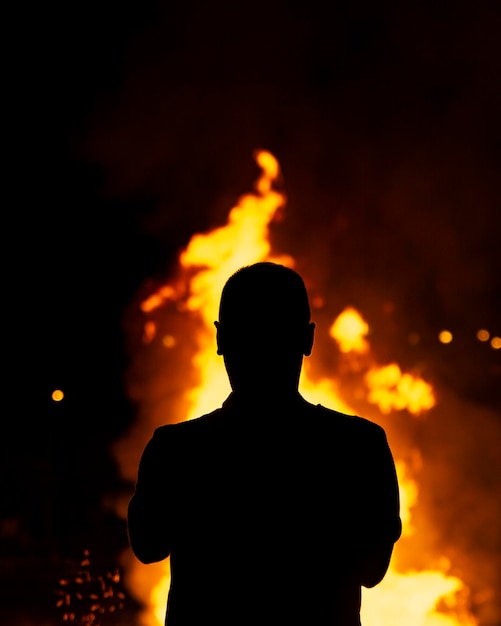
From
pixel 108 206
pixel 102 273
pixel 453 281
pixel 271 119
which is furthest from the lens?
pixel 102 273

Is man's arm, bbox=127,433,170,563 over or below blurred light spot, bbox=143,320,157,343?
below

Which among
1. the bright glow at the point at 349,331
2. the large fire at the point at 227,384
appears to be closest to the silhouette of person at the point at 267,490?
the large fire at the point at 227,384

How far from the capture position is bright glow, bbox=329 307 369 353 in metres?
8.10

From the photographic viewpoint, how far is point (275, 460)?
1567mm

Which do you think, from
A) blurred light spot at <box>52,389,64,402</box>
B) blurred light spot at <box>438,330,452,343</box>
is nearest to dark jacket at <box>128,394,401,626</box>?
blurred light spot at <box>438,330,452,343</box>

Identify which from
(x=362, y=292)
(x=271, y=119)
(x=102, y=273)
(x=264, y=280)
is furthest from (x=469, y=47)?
(x=264, y=280)

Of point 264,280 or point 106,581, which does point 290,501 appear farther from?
point 106,581

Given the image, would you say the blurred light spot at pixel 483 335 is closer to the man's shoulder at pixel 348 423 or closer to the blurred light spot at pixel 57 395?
the blurred light spot at pixel 57 395

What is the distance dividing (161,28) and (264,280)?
7.44 metres

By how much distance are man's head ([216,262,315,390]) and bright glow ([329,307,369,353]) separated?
651 centimetres

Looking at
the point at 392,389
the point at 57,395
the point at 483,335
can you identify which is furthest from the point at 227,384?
the point at 57,395

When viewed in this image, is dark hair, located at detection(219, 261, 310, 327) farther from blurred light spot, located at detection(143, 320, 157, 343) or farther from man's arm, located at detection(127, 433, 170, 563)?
blurred light spot, located at detection(143, 320, 157, 343)

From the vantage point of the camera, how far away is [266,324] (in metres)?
1.57

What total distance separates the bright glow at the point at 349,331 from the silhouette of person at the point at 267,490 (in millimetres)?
6512
